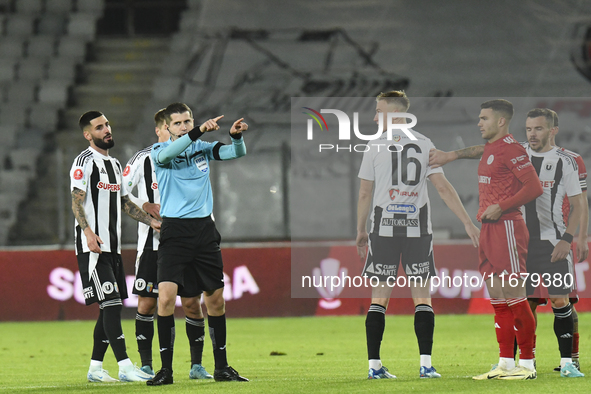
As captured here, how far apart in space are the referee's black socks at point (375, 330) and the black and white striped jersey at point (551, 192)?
117 centimetres

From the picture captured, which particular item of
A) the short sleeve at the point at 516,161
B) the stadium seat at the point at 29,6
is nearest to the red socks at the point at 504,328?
the short sleeve at the point at 516,161

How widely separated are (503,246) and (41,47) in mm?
15183

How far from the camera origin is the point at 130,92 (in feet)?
59.7

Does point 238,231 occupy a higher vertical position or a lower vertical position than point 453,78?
lower

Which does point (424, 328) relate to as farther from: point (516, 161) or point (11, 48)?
point (11, 48)

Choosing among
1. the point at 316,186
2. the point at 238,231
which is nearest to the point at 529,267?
the point at 316,186

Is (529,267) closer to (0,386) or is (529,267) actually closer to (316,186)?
(0,386)

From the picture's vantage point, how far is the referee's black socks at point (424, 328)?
227 inches

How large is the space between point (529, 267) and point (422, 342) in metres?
0.92

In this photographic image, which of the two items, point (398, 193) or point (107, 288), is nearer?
point (398, 193)

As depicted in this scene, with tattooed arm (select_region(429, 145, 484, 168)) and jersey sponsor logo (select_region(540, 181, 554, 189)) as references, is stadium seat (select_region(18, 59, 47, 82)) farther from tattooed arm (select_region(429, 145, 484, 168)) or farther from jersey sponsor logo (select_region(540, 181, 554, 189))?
jersey sponsor logo (select_region(540, 181, 554, 189))

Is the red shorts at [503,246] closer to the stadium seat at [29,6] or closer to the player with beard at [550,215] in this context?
the player with beard at [550,215]

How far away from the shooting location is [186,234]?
5805mm

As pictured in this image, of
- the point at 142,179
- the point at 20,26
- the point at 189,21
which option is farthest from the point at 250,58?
the point at 142,179
